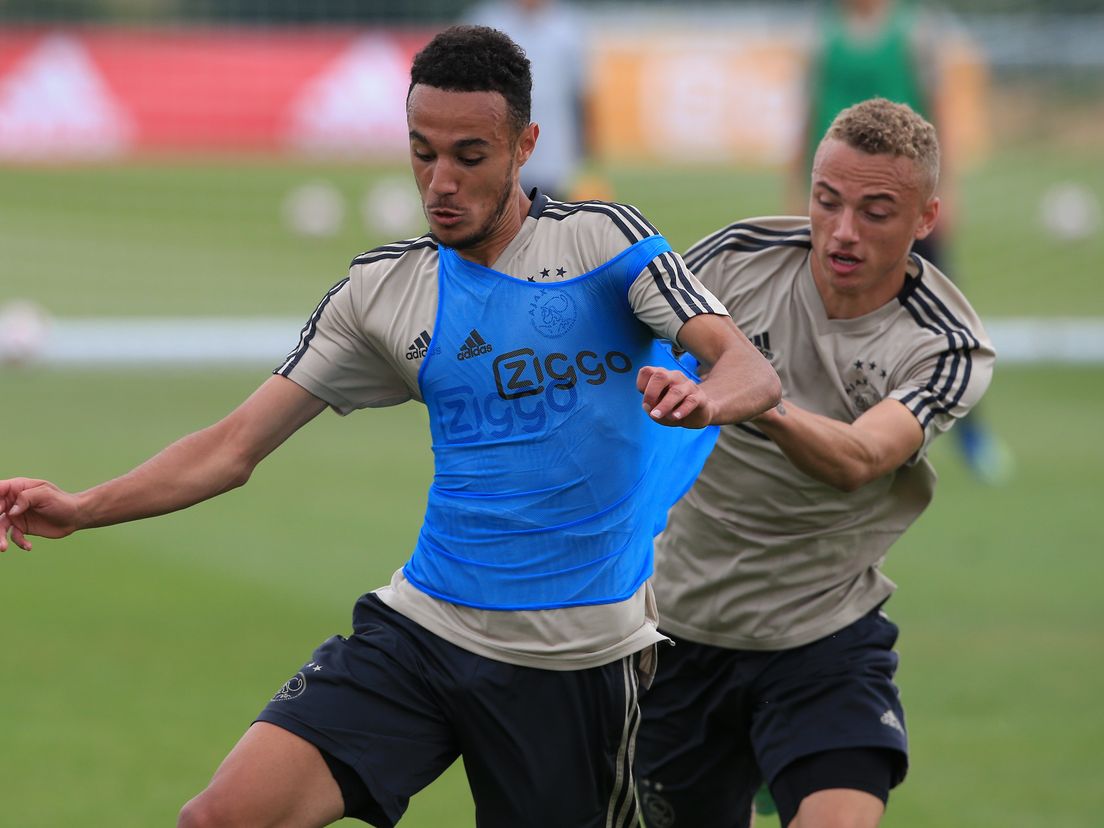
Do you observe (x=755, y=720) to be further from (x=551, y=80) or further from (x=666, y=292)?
(x=551, y=80)

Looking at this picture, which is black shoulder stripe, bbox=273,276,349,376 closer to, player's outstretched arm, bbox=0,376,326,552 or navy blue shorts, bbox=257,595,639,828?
player's outstretched arm, bbox=0,376,326,552

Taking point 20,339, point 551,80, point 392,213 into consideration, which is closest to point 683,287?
point 551,80

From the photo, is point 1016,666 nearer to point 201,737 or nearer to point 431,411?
point 201,737

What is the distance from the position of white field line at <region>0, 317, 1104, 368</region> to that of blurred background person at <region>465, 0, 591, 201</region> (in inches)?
147

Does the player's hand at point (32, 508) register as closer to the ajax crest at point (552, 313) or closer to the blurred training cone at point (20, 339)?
the ajax crest at point (552, 313)

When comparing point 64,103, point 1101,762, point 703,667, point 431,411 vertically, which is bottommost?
point 1101,762

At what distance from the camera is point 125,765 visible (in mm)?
6441

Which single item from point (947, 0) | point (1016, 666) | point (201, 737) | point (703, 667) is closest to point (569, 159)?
point (1016, 666)

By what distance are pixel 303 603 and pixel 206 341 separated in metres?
9.25

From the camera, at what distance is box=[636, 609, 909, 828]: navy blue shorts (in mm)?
4516

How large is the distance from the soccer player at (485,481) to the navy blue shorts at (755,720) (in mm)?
519

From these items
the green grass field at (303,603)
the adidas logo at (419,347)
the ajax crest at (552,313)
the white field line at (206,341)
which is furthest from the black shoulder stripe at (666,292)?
the white field line at (206,341)

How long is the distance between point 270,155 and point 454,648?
2454cm

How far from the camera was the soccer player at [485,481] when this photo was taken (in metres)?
4.06
